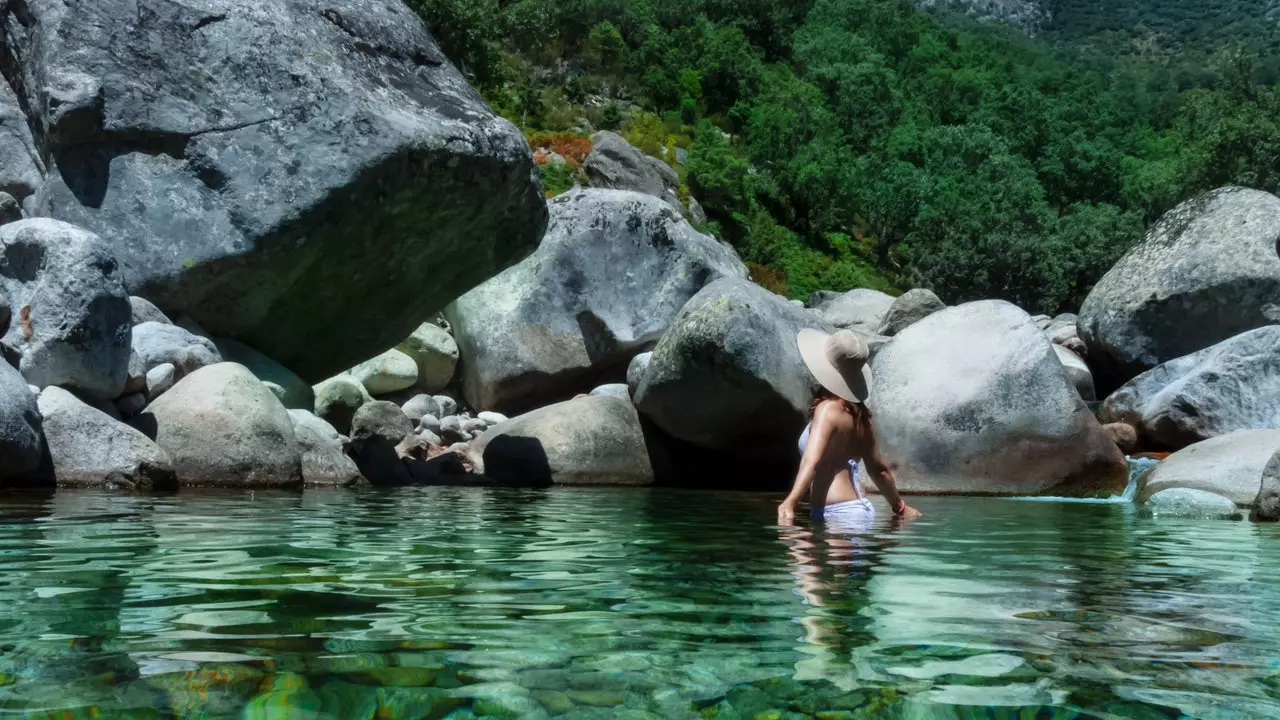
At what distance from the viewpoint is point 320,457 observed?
909 centimetres

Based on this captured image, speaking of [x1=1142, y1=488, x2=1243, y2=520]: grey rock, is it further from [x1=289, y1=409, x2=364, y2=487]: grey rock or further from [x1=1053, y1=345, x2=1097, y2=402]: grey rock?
[x1=1053, y1=345, x2=1097, y2=402]: grey rock

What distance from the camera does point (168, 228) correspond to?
9.42 metres

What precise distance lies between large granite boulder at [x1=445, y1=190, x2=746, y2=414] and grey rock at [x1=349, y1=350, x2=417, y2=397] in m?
0.77

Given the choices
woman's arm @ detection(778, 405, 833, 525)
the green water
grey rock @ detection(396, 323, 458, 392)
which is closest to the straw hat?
woman's arm @ detection(778, 405, 833, 525)

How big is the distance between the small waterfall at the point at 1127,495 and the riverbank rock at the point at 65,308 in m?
6.72

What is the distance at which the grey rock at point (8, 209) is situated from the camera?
32.3 feet

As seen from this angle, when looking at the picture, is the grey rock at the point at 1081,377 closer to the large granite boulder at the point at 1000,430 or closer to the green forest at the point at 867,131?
the large granite boulder at the point at 1000,430

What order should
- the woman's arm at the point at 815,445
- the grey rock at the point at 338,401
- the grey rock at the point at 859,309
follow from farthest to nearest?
the grey rock at the point at 859,309
the grey rock at the point at 338,401
the woman's arm at the point at 815,445

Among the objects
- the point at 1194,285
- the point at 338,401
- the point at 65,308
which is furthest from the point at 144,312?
the point at 1194,285

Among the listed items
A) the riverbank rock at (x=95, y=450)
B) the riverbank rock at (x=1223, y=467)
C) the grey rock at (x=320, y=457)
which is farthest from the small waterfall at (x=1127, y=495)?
the riverbank rock at (x=95, y=450)

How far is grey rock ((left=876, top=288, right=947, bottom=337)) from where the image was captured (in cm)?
1838

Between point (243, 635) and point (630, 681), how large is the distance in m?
0.93

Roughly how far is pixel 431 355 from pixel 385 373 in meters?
0.73

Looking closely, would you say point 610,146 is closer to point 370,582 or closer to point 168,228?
point 168,228
